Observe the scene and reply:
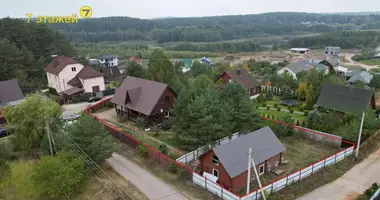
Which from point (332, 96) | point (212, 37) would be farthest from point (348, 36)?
point (332, 96)

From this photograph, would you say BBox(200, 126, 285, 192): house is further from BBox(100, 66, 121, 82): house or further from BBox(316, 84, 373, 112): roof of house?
BBox(100, 66, 121, 82): house

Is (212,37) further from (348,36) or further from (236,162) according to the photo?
(236,162)

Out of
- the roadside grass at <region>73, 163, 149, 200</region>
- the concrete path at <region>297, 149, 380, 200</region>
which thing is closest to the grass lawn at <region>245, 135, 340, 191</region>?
the concrete path at <region>297, 149, 380, 200</region>

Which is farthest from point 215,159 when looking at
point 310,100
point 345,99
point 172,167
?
point 310,100

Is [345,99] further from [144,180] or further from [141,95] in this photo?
[144,180]

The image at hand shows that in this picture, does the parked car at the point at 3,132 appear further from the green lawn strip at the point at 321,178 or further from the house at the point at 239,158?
the green lawn strip at the point at 321,178

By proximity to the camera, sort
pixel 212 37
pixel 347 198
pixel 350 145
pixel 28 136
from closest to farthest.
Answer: pixel 347 198 → pixel 28 136 → pixel 350 145 → pixel 212 37

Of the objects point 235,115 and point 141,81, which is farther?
point 141,81
